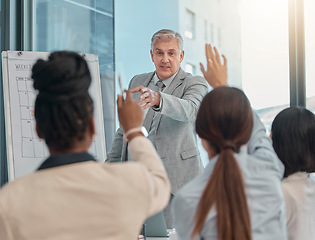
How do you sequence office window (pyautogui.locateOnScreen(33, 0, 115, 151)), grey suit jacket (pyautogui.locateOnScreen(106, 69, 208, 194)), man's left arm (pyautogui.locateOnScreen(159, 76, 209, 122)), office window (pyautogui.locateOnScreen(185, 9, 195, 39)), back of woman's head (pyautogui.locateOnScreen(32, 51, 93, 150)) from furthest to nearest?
1. office window (pyautogui.locateOnScreen(185, 9, 195, 39))
2. office window (pyautogui.locateOnScreen(33, 0, 115, 151))
3. grey suit jacket (pyautogui.locateOnScreen(106, 69, 208, 194))
4. man's left arm (pyautogui.locateOnScreen(159, 76, 209, 122))
5. back of woman's head (pyautogui.locateOnScreen(32, 51, 93, 150))

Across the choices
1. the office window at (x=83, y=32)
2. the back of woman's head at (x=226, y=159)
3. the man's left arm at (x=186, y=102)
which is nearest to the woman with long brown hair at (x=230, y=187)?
the back of woman's head at (x=226, y=159)

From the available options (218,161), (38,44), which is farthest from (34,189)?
→ (38,44)

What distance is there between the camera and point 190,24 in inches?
172

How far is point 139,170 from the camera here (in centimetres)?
114

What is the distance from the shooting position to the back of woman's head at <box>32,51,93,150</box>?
113cm

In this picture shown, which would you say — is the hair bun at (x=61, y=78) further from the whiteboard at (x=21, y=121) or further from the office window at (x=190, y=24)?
the office window at (x=190, y=24)

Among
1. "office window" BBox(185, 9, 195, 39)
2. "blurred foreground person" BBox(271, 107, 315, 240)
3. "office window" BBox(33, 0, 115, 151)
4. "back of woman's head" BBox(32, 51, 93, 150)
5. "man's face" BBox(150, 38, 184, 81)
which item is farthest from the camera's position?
"office window" BBox(185, 9, 195, 39)

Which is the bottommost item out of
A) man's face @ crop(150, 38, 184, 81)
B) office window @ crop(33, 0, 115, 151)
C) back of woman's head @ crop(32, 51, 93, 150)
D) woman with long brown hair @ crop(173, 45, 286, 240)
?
woman with long brown hair @ crop(173, 45, 286, 240)

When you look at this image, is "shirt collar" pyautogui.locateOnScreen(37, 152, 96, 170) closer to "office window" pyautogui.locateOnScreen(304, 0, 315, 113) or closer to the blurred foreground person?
the blurred foreground person

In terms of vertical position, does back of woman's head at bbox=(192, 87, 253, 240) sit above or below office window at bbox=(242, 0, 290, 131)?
below

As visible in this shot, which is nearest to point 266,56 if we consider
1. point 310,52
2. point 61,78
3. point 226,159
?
point 310,52

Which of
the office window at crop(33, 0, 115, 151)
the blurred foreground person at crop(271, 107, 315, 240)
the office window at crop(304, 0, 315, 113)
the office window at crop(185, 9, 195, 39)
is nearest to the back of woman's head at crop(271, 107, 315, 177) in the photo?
the blurred foreground person at crop(271, 107, 315, 240)

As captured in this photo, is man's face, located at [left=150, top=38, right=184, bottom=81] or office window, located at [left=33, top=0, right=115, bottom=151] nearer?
man's face, located at [left=150, top=38, right=184, bottom=81]

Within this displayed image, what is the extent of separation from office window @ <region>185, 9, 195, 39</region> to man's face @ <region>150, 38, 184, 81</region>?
1436mm
